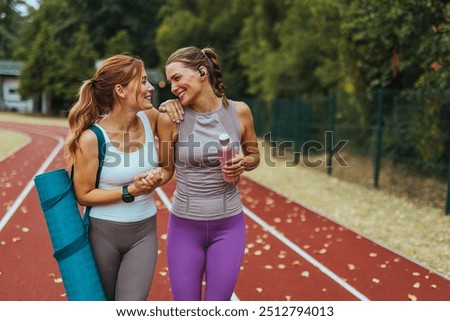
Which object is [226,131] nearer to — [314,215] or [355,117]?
[314,215]

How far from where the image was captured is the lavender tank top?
8.66ft

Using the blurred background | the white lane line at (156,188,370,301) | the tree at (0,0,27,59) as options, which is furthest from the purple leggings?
the tree at (0,0,27,59)

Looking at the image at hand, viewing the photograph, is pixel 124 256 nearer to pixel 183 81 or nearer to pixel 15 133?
pixel 183 81

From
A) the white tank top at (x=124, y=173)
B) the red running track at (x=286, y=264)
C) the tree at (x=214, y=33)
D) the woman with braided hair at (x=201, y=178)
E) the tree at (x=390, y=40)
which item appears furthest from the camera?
the tree at (x=214, y=33)

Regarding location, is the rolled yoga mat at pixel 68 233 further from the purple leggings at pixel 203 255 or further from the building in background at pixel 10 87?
the building in background at pixel 10 87

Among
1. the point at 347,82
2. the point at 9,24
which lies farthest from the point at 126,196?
the point at 347,82

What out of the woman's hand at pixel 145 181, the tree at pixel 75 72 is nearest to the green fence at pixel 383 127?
the tree at pixel 75 72

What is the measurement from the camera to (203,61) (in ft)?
8.77

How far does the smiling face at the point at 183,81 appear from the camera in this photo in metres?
2.60

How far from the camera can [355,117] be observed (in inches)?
564

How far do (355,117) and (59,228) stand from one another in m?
12.8

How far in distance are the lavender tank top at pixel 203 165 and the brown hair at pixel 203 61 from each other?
0.43 feet

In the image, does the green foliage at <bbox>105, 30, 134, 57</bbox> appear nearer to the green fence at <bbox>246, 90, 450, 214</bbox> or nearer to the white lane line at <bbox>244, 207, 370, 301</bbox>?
the green fence at <bbox>246, 90, 450, 214</bbox>
